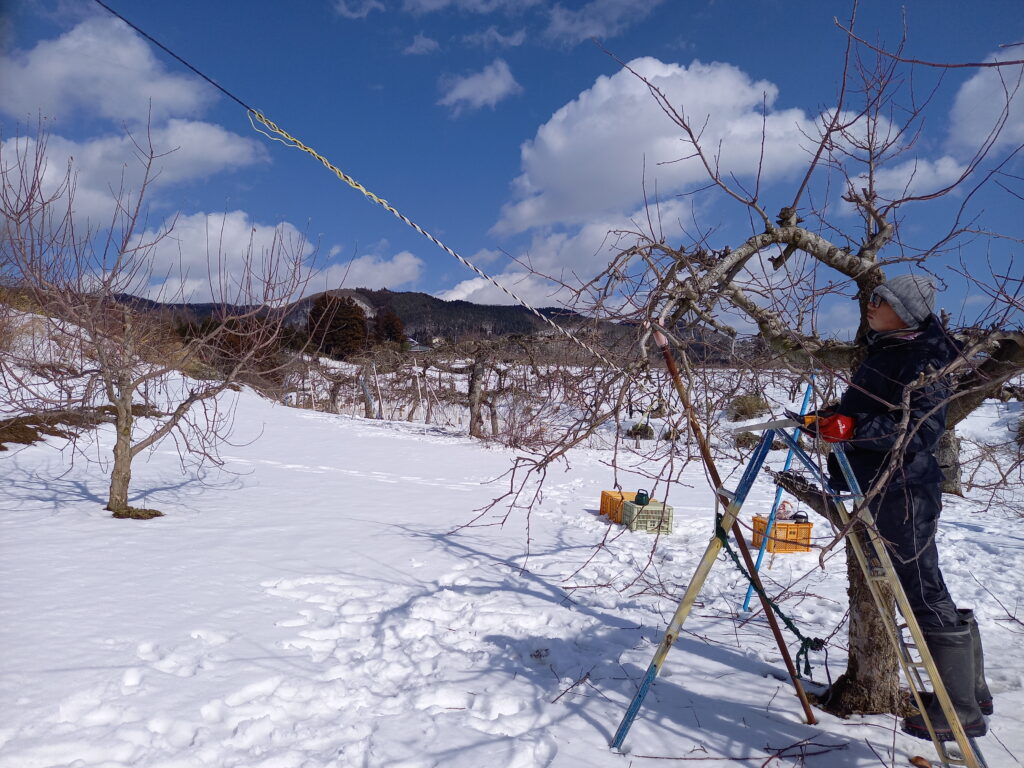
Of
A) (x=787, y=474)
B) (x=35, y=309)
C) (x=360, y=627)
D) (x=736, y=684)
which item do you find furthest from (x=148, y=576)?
(x=787, y=474)

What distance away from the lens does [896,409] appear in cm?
205

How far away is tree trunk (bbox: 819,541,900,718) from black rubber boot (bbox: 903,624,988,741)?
0.48 meters

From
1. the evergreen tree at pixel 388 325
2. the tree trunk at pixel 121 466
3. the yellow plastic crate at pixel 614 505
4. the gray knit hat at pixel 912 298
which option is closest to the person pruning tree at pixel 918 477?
the gray knit hat at pixel 912 298

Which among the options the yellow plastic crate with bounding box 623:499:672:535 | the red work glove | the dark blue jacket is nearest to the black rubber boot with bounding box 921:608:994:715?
the dark blue jacket

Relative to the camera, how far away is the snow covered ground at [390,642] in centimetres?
258

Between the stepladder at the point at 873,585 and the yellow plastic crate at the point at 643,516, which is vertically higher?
the stepladder at the point at 873,585

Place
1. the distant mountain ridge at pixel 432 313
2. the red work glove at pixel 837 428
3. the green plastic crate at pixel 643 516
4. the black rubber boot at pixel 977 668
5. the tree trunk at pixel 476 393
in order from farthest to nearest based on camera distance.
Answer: the tree trunk at pixel 476 393
the green plastic crate at pixel 643 516
the distant mountain ridge at pixel 432 313
the black rubber boot at pixel 977 668
the red work glove at pixel 837 428

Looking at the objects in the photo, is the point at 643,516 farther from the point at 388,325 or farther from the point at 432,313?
the point at 432,313

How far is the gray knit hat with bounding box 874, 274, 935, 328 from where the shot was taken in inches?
89.9

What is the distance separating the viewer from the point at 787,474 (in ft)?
9.37

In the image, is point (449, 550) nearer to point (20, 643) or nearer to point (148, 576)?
point (148, 576)

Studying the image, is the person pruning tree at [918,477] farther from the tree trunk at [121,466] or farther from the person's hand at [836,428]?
the tree trunk at [121,466]

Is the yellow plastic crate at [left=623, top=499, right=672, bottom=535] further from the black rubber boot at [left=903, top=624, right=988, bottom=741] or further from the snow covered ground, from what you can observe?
the black rubber boot at [left=903, top=624, right=988, bottom=741]

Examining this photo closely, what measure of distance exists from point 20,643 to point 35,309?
368 centimetres
